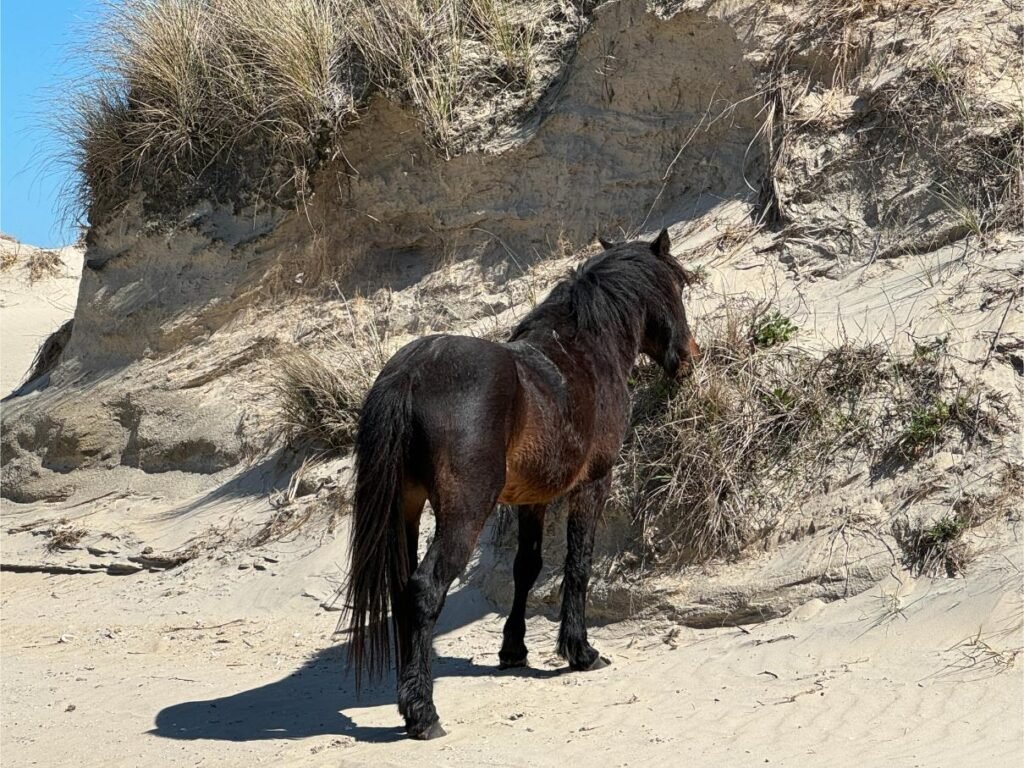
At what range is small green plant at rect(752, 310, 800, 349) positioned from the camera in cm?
786

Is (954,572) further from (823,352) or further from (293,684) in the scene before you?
(293,684)

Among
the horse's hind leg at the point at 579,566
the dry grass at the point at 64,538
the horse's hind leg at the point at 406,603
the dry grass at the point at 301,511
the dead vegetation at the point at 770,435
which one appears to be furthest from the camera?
the dry grass at the point at 64,538

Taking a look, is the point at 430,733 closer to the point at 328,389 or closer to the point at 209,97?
the point at 328,389

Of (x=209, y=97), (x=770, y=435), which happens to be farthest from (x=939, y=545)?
(x=209, y=97)

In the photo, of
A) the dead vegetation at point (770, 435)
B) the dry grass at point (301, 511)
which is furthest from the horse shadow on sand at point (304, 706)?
the dry grass at point (301, 511)

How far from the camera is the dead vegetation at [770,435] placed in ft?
22.9

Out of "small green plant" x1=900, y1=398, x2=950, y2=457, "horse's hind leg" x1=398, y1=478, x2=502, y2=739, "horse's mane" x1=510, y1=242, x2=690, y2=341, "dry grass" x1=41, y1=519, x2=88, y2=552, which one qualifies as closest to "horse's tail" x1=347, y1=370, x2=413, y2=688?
"horse's hind leg" x1=398, y1=478, x2=502, y2=739

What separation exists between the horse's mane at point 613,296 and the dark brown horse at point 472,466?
0.06 feet

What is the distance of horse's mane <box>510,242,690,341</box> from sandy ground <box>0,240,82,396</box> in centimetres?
1157

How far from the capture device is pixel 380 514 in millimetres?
5637

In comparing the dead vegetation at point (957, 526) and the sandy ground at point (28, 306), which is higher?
the sandy ground at point (28, 306)

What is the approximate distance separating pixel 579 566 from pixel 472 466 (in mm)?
1444

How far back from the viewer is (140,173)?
11797 millimetres

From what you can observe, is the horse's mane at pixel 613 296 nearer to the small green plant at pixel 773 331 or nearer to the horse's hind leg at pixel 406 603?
the small green plant at pixel 773 331
